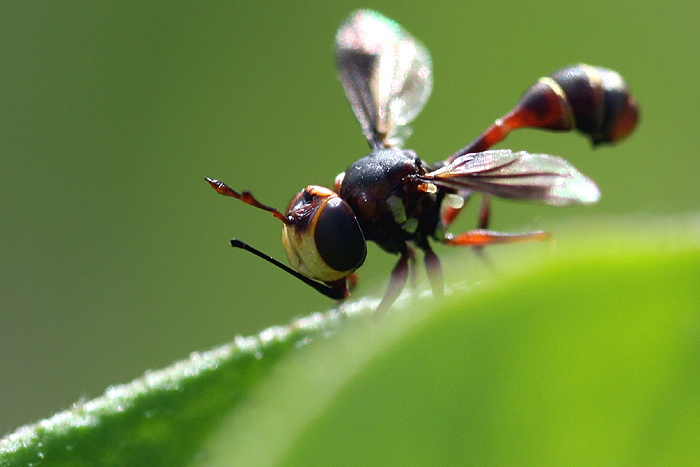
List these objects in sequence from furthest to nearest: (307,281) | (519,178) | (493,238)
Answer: (493,238), (307,281), (519,178)

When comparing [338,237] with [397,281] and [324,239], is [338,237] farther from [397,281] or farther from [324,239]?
[397,281]

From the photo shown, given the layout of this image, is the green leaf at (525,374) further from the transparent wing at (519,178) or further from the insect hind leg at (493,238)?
the insect hind leg at (493,238)

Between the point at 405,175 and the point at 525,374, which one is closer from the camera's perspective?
the point at 525,374

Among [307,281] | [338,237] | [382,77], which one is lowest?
[307,281]

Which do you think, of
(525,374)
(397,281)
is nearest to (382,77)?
(397,281)

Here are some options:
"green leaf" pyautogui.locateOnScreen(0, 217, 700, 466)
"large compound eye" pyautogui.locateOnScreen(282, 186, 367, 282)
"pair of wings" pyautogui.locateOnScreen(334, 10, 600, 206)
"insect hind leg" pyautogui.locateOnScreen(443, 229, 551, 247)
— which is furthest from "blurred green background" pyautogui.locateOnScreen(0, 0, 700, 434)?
"green leaf" pyautogui.locateOnScreen(0, 217, 700, 466)

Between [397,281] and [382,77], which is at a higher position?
[382,77]

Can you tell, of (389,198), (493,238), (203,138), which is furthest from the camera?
(203,138)

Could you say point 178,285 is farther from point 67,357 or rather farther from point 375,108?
point 375,108
